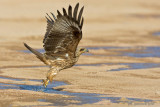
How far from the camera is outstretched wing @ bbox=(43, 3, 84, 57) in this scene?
7996 millimetres

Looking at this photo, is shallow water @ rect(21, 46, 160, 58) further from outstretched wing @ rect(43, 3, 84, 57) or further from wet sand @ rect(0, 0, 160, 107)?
outstretched wing @ rect(43, 3, 84, 57)

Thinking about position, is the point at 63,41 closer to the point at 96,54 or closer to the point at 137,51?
the point at 96,54

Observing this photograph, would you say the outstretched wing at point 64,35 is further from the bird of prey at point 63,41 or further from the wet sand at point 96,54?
the wet sand at point 96,54

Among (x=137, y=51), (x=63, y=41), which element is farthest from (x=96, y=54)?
(x=63, y=41)

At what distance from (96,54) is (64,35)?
5.31 meters

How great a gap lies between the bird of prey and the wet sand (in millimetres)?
512

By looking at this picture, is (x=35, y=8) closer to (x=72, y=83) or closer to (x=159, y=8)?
(x=159, y=8)

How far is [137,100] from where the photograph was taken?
26.1 ft

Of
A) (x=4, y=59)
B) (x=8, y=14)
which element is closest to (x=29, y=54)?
(x=4, y=59)

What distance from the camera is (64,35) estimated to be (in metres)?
8.23

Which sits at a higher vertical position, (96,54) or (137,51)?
(137,51)

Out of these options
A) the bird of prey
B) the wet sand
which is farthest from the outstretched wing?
the wet sand

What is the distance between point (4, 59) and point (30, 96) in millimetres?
4015

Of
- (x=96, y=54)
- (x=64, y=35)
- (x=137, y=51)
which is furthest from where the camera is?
(x=137, y=51)
